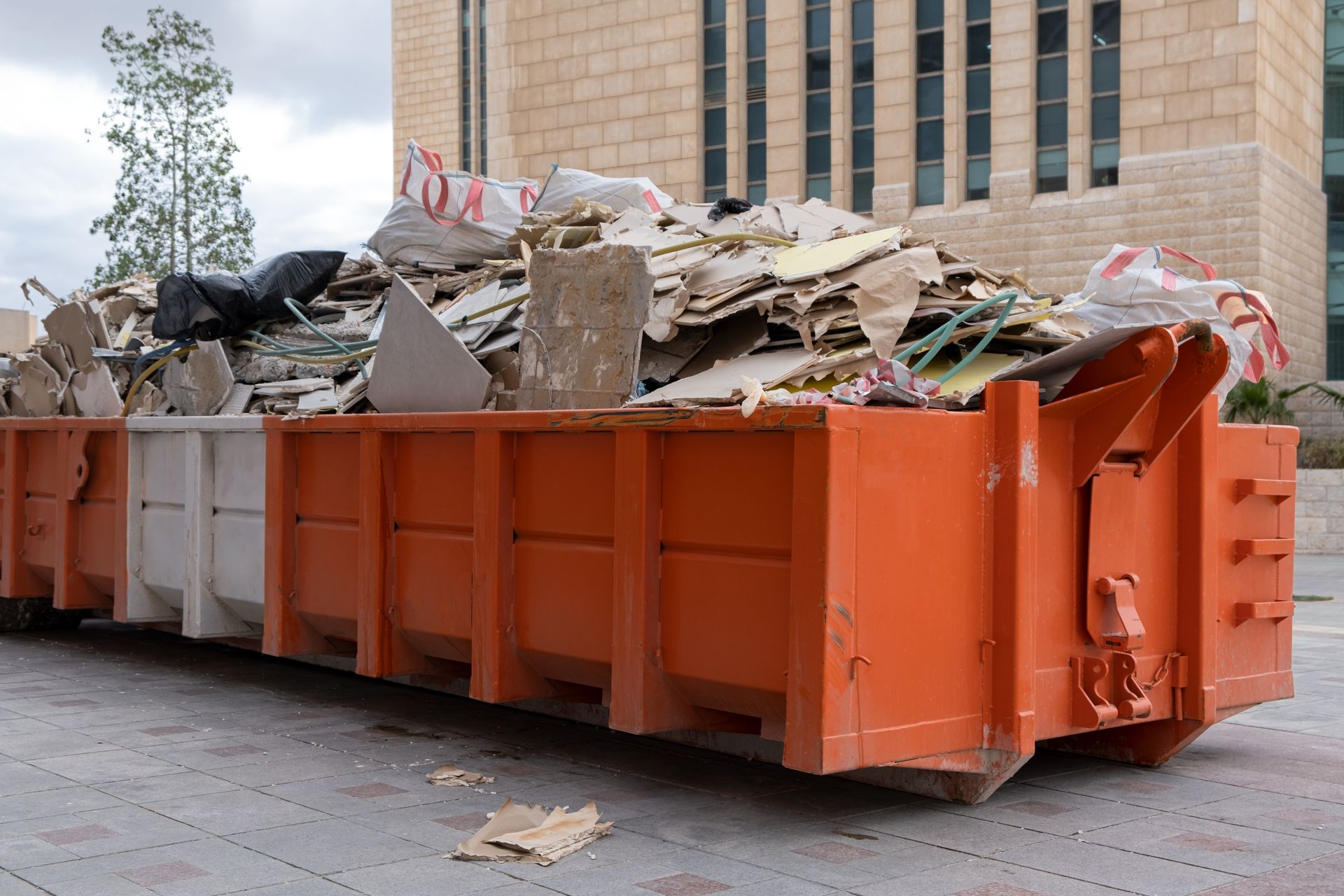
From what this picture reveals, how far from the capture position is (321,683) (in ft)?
25.7

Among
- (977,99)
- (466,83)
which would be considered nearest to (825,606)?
(977,99)

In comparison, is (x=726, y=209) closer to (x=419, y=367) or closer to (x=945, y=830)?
(x=419, y=367)

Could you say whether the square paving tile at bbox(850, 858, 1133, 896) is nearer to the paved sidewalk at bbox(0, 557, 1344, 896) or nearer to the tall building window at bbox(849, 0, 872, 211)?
the paved sidewalk at bbox(0, 557, 1344, 896)

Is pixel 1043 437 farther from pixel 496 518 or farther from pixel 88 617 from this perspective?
pixel 88 617

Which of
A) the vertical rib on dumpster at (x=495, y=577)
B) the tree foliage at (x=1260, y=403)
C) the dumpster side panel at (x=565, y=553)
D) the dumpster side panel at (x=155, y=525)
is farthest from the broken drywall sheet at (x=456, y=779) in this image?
the tree foliage at (x=1260, y=403)

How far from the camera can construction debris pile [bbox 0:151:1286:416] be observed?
5.37 m

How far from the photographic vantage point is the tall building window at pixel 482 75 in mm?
58625

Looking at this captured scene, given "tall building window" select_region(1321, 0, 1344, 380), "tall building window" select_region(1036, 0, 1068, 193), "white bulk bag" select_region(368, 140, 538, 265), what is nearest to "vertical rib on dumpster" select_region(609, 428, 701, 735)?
"white bulk bag" select_region(368, 140, 538, 265)

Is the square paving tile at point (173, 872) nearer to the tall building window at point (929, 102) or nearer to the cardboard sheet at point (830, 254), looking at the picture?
the cardboard sheet at point (830, 254)

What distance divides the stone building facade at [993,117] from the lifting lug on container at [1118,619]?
2839 cm

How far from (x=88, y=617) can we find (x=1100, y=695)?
26.8 feet

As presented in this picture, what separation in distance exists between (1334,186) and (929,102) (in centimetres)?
1209

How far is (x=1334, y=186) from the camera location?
1470 inches

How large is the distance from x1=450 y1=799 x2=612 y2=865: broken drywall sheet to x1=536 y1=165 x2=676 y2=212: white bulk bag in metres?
5.03
